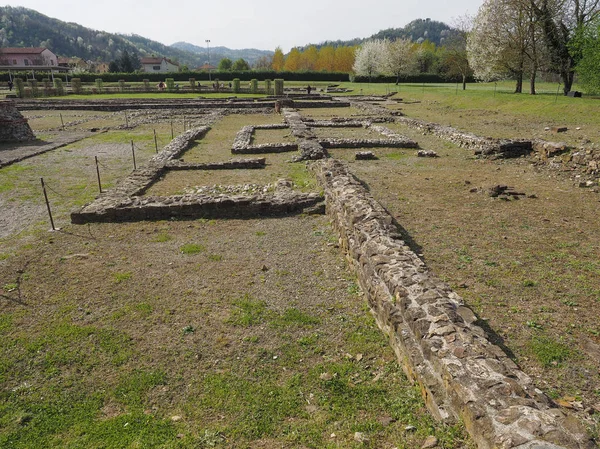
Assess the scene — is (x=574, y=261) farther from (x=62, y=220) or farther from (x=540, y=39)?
(x=540, y=39)

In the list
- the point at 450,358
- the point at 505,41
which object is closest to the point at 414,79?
the point at 505,41

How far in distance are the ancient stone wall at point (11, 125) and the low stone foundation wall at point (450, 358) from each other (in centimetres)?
2168

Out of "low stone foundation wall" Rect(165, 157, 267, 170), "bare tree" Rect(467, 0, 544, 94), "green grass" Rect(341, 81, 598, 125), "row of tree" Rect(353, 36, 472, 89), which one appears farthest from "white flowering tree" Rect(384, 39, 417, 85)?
"low stone foundation wall" Rect(165, 157, 267, 170)

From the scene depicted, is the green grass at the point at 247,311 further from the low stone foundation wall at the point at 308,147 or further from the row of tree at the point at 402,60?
the row of tree at the point at 402,60

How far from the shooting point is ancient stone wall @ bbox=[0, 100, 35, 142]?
20.9 m

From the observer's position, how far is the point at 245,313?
6156mm

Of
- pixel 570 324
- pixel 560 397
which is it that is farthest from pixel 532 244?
pixel 560 397

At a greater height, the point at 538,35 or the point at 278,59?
the point at 278,59

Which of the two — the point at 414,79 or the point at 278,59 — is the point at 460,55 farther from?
the point at 278,59

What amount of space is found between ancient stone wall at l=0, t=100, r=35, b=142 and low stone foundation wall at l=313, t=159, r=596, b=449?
21.7m

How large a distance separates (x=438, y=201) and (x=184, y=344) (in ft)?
25.6

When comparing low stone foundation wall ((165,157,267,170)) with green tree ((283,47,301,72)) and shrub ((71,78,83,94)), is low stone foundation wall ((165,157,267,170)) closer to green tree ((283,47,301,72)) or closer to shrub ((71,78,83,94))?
shrub ((71,78,83,94))

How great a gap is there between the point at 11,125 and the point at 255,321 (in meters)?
21.7

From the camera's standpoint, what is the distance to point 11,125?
21047 mm
